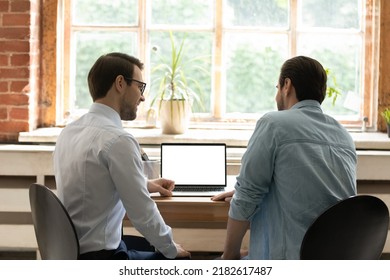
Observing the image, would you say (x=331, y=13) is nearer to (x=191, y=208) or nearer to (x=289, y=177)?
(x=191, y=208)

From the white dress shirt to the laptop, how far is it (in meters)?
0.82

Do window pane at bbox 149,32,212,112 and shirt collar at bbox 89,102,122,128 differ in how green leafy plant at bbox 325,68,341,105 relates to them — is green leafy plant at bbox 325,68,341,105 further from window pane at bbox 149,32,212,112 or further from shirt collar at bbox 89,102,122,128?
shirt collar at bbox 89,102,122,128

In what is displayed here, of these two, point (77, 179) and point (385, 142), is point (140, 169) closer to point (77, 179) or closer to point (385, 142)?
point (77, 179)

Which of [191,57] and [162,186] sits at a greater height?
[191,57]

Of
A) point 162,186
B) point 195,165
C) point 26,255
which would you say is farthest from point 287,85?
point 26,255

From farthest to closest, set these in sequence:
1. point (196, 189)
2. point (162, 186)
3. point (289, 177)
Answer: point (196, 189)
point (162, 186)
point (289, 177)

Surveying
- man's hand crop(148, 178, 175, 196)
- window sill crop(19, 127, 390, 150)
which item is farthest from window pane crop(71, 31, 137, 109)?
man's hand crop(148, 178, 175, 196)

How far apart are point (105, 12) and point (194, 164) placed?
1845 millimetres

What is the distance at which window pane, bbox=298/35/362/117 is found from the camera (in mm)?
4875

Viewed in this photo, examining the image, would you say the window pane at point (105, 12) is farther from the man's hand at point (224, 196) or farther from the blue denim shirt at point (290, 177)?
the blue denim shirt at point (290, 177)

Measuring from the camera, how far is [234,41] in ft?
16.1
